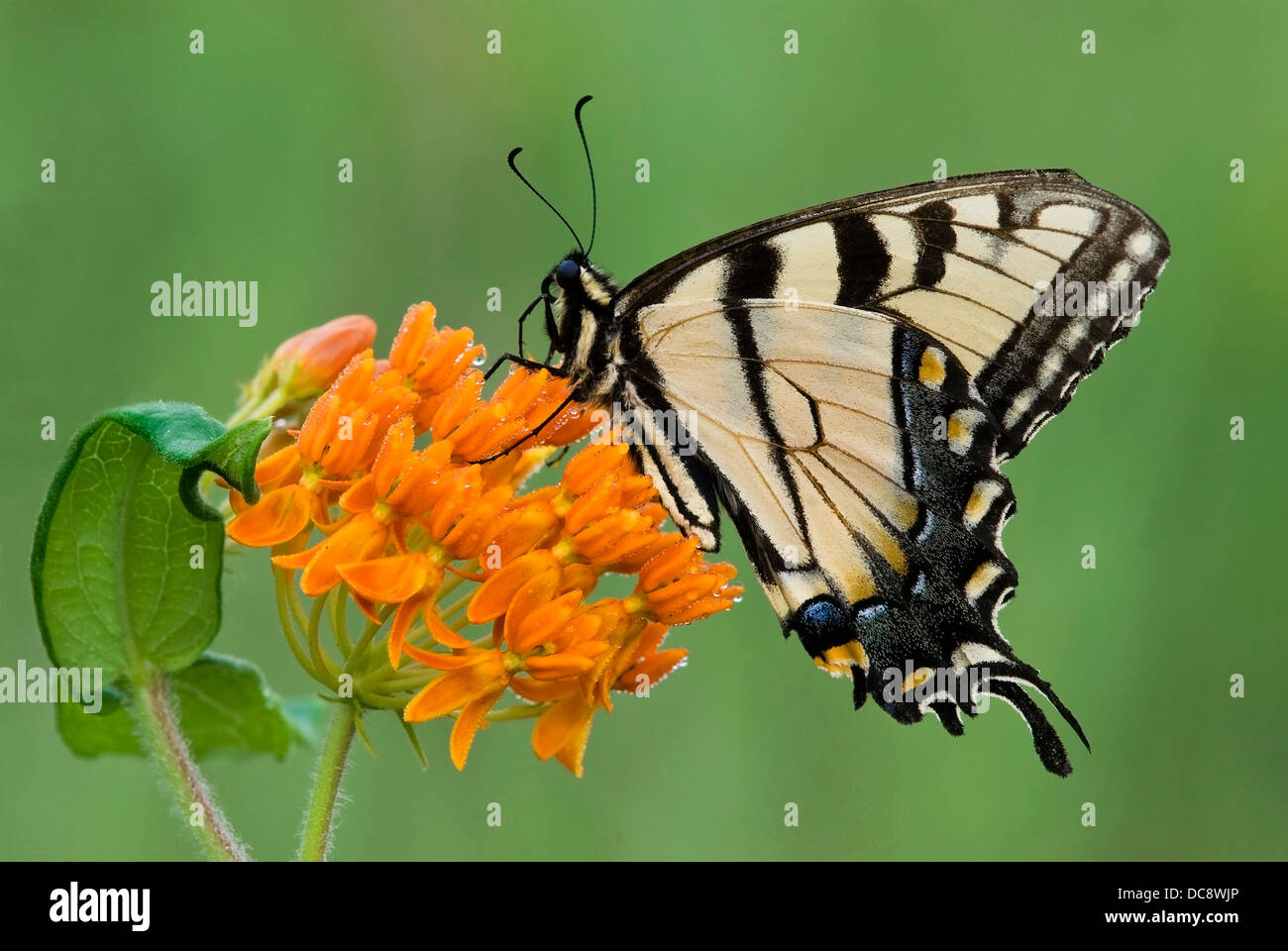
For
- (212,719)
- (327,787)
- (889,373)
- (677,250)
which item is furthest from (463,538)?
(677,250)

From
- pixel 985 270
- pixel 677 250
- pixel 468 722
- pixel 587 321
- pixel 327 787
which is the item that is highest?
pixel 677 250

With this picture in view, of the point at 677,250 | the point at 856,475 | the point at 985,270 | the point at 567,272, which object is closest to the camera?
the point at 567,272

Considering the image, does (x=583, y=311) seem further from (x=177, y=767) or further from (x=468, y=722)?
(x=177, y=767)

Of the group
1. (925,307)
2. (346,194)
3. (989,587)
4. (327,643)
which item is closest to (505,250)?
(346,194)

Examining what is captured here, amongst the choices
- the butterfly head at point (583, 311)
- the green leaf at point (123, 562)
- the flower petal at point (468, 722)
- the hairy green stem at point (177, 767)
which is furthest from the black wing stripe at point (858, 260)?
the hairy green stem at point (177, 767)

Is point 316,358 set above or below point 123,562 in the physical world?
above

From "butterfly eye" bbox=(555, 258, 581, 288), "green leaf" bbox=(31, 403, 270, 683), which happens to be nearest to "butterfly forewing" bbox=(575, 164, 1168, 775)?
"butterfly eye" bbox=(555, 258, 581, 288)
